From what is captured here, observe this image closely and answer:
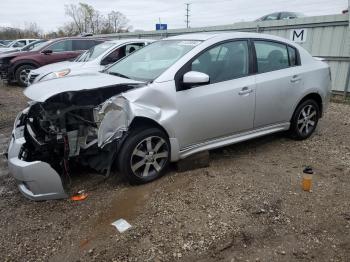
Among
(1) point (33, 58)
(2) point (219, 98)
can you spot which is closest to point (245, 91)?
(2) point (219, 98)

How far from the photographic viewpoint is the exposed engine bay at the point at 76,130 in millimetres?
3521

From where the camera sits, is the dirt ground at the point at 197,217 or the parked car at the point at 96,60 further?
the parked car at the point at 96,60

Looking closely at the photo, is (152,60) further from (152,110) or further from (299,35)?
(299,35)

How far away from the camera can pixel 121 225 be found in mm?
3094

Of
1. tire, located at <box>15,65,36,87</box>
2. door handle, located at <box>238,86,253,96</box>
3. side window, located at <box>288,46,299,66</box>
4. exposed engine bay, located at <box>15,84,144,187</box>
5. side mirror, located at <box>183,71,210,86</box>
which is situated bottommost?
tire, located at <box>15,65,36,87</box>

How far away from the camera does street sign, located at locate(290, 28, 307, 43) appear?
988cm

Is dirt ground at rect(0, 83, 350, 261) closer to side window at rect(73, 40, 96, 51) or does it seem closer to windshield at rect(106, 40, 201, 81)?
windshield at rect(106, 40, 201, 81)

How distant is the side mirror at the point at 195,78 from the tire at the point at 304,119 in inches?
80.7

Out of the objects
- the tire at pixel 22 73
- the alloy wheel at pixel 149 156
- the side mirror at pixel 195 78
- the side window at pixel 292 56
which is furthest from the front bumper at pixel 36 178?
the tire at pixel 22 73

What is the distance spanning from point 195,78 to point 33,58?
9.39 meters

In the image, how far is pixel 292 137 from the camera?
5.44 meters

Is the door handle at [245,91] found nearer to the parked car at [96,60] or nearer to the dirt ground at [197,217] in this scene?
the dirt ground at [197,217]

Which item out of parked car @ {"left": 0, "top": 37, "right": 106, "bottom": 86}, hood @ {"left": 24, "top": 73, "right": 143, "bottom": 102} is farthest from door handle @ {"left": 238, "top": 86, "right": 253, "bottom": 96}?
parked car @ {"left": 0, "top": 37, "right": 106, "bottom": 86}

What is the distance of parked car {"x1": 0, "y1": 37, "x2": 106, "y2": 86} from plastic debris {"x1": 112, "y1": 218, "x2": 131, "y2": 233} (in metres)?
9.63
